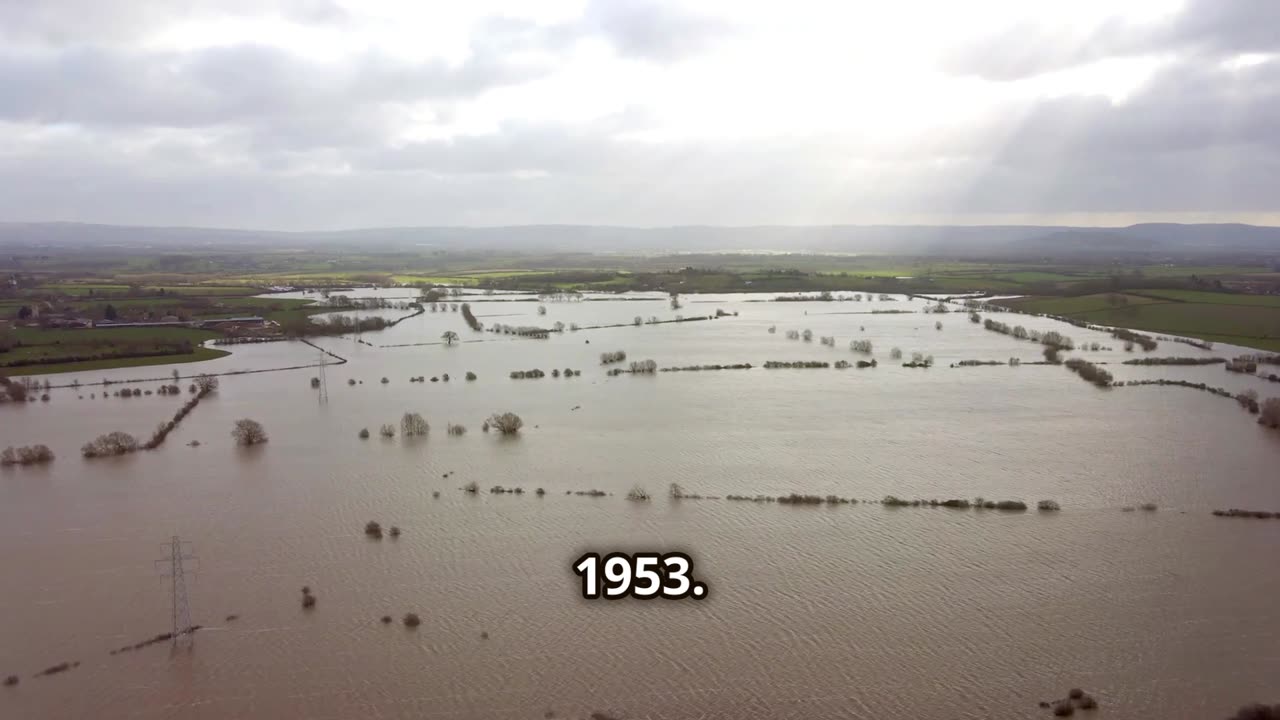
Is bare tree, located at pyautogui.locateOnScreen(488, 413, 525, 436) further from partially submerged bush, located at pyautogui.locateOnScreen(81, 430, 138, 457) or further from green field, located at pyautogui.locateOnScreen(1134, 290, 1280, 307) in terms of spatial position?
green field, located at pyautogui.locateOnScreen(1134, 290, 1280, 307)

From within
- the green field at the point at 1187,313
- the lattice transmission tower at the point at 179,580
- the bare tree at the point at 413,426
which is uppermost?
the green field at the point at 1187,313

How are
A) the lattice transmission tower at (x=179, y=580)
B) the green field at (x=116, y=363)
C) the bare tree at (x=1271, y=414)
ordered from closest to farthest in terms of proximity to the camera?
1. the lattice transmission tower at (x=179, y=580)
2. the bare tree at (x=1271, y=414)
3. the green field at (x=116, y=363)

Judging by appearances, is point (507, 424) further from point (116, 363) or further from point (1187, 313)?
point (1187, 313)

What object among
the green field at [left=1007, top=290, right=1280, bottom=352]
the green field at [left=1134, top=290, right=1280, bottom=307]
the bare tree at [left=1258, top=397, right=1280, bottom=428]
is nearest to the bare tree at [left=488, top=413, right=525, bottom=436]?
the bare tree at [left=1258, top=397, right=1280, bottom=428]

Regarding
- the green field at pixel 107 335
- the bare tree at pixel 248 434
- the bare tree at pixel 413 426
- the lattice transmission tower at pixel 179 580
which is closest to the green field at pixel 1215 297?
the bare tree at pixel 413 426

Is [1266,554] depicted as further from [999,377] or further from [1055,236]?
[1055,236]

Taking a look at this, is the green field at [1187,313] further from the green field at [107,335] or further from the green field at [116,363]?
Result: the green field at [107,335]
